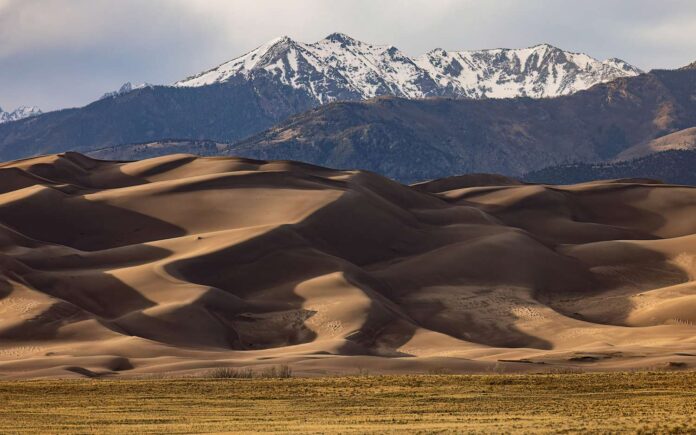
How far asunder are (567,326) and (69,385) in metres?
59.1

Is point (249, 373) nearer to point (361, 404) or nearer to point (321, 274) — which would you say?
point (361, 404)

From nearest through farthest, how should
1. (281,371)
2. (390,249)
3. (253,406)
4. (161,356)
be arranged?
1. (253,406)
2. (281,371)
3. (161,356)
4. (390,249)

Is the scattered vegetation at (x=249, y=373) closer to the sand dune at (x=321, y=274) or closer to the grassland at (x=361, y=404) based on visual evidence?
the sand dune at (x=321, y=274)

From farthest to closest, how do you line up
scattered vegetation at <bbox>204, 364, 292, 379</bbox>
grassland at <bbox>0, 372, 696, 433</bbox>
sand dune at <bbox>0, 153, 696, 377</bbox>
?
sand dune at <bbox>0, 153, 696, 377</bbox> → scattered vegetation at <bbox>204, 364, 292, 379</bbox> → grassland at <bbox>0, 372, 696, 433</bbox>

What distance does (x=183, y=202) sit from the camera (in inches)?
6053

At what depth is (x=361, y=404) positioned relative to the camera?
1921 inches

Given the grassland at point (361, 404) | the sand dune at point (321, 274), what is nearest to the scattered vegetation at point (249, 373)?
the sand dune at point (321, 274)

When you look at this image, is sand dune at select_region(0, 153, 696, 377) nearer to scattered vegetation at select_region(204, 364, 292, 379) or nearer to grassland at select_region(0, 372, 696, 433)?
scattered vegetation at select_region(204, 364, 292, 379)

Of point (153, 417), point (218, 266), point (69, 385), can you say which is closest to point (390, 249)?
point (218, 266)

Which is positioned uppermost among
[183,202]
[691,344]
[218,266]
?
[183,202]

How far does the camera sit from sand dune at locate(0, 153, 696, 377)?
3516 inches

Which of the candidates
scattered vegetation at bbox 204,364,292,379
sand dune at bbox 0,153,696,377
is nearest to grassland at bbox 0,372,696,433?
scattered vegetation at bbox 204,364,292,379

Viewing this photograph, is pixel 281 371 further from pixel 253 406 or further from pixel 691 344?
pixel 691 344

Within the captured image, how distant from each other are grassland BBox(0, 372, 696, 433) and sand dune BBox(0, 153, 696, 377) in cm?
1657
